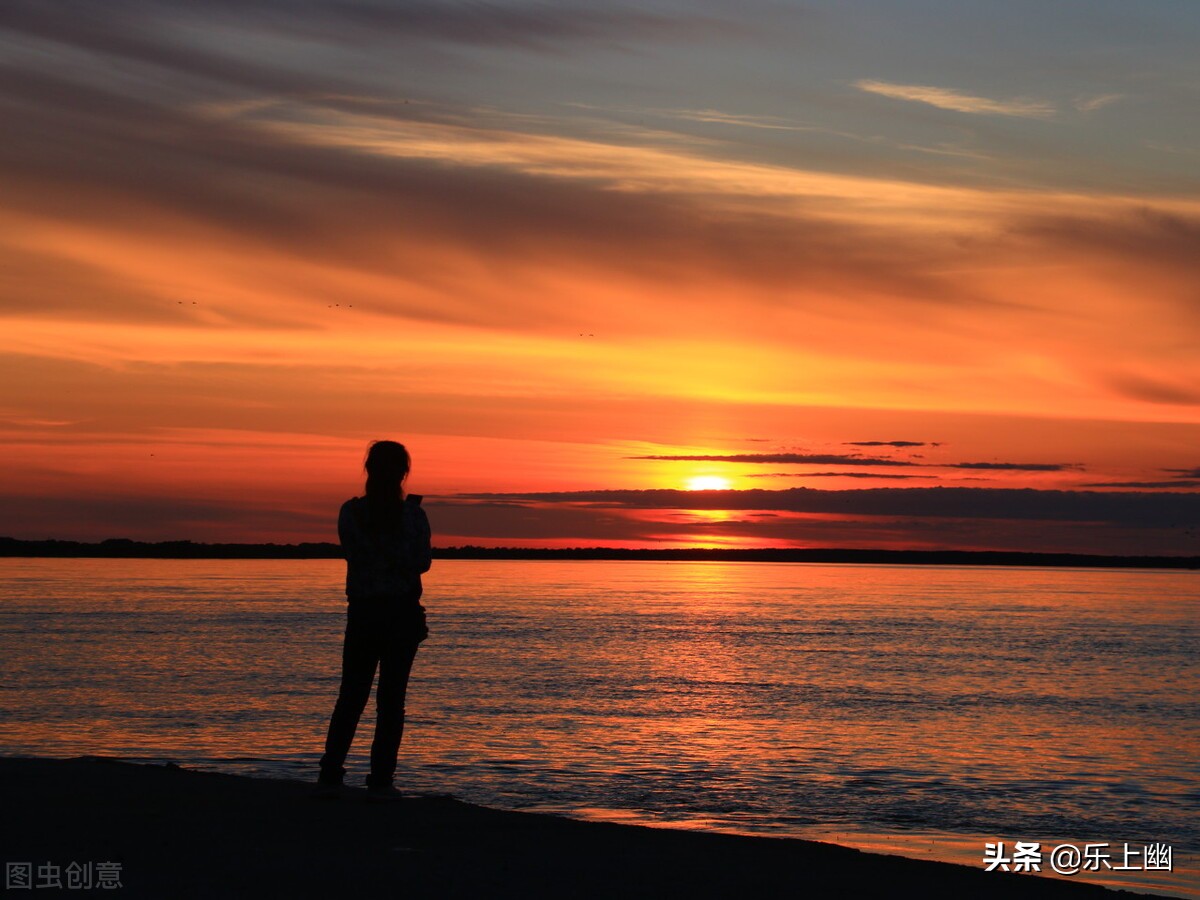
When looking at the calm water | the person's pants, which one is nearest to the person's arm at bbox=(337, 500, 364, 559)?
the person's pants

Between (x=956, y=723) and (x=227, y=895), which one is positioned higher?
(x=227, y=895)

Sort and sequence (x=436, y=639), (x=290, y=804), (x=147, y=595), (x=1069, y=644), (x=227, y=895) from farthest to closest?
(x=147, y=595)
(x=1069, y=644)
(x=436, y=639)
(x=290, y=804)
(x=227, y=895)

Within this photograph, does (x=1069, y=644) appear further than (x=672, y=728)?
Yes

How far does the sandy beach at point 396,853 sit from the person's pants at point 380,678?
29cm

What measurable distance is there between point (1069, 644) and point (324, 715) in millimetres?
39294

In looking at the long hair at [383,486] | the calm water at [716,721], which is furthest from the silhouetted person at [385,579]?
the calm water at [716,721]

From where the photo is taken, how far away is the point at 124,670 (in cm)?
3400

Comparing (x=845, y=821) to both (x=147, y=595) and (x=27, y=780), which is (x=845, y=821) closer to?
(x=27, y=780)

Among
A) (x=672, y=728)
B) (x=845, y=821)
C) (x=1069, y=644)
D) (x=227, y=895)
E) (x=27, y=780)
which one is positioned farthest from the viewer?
(x=1069, y=644)

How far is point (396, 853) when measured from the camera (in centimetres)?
753

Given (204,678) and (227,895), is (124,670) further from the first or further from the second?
(227,895)

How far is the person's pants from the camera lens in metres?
9.24

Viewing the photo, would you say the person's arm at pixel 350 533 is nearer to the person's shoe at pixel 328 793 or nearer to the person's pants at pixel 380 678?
the person's pants at pixel 380 678

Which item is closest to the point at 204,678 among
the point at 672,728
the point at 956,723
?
the point at 672,728
